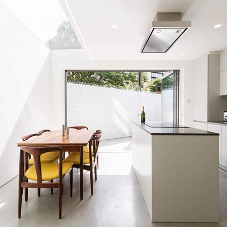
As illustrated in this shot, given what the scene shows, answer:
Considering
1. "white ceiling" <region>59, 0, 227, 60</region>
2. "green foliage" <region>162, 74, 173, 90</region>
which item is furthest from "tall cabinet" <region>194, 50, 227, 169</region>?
"green foliage" <region>162, 74, 173, 90</region>

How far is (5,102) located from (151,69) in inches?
139

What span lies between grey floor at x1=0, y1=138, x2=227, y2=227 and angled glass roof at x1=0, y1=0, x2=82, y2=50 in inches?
116

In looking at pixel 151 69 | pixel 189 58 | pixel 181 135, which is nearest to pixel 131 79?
pixel 151 69

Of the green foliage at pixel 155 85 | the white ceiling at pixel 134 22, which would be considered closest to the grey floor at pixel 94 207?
the white ceiling at pixel 134 22

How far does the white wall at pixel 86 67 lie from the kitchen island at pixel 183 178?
3122 millimetres

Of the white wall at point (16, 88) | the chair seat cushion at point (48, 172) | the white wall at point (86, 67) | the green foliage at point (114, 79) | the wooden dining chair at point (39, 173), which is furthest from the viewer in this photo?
the green foliage at point (114, 79)

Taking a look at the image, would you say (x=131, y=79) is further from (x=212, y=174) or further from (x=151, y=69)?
(x=212, y=174)

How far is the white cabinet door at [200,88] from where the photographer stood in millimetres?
4277

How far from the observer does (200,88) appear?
451cm

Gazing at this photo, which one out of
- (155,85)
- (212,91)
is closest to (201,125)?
(212,91)

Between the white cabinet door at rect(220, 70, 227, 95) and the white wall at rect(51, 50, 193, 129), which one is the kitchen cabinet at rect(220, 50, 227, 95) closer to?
the white cabinet door at rect(220, 70, 227, 95)

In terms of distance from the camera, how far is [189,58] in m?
4.67

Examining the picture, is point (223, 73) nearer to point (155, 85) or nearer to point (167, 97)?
point (167, 97)

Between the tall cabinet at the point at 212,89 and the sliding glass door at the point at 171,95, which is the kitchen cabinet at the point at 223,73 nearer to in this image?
the tall cabinet at the point at 212,89
